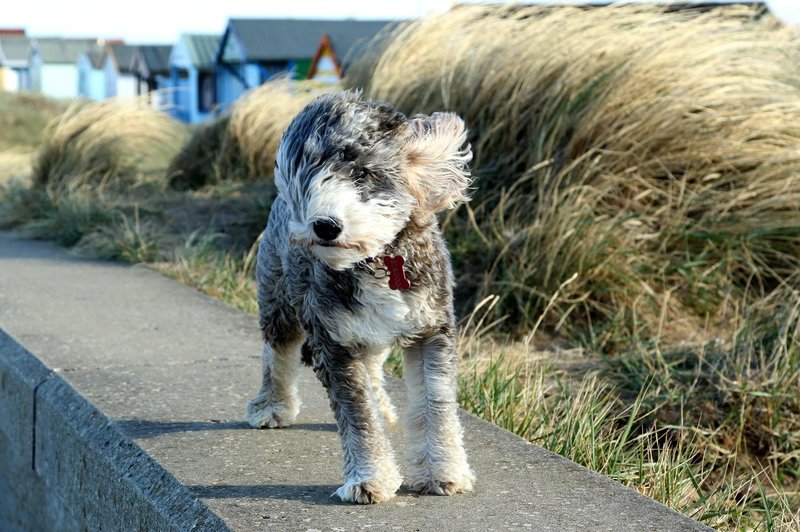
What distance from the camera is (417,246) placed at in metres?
2.90

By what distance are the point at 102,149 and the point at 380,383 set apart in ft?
24.9

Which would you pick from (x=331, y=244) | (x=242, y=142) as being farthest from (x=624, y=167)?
(x=242, y=142)

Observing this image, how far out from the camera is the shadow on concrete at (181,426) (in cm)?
378

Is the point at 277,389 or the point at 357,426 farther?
the point at 277,389

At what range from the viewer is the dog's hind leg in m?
3.50

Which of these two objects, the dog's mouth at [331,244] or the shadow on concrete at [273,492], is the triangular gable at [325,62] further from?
the dog's mouth at [331,244]

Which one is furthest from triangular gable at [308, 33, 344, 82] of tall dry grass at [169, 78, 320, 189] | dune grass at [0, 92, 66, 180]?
tall dry grass at [169, 78, 320, 189]

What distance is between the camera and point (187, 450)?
3584 millimetres

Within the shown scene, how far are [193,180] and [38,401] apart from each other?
6.45 metres

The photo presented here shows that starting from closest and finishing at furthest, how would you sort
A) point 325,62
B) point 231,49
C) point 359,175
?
point 359,175, point 325,62, point 231,49

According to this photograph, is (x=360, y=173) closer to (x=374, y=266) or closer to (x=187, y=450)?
(x=374, y=266)

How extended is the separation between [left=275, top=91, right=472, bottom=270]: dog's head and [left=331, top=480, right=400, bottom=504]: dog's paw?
694mm

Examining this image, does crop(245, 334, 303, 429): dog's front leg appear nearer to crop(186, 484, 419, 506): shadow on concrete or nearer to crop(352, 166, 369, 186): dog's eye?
crop(186, 484, 419, 506): shadow on concrete

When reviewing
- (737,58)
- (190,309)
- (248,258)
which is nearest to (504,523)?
(190,309)
